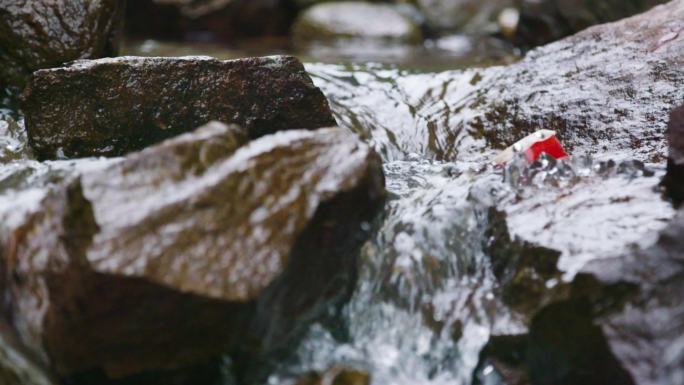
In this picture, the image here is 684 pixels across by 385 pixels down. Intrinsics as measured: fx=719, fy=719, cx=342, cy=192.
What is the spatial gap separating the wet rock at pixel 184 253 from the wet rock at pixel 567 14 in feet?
16.4

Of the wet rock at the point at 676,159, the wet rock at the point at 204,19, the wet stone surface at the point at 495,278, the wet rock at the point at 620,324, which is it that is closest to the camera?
the wet rock at the point at 620,324

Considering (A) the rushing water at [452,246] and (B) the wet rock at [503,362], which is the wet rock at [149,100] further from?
(B) the wet rock at [503,362]

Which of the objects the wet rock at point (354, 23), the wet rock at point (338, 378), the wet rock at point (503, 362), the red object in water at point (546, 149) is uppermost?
the red object in water at point (546, 149)

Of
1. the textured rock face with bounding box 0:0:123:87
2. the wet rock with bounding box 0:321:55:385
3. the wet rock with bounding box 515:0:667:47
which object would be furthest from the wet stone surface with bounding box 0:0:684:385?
the wet rock with bounding box 515:0:667:47

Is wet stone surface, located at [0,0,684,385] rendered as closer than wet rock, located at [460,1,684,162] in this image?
Yes

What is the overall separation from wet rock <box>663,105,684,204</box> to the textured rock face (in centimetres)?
284

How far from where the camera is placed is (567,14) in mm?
6672

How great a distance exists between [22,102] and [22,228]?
1.29 metres

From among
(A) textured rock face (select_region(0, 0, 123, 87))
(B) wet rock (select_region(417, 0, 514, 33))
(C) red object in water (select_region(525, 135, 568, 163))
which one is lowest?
(B) wet rock (select_region(417, 0, 514, 33))

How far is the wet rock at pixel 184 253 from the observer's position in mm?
1901

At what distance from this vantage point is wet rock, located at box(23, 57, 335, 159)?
3.12 metres

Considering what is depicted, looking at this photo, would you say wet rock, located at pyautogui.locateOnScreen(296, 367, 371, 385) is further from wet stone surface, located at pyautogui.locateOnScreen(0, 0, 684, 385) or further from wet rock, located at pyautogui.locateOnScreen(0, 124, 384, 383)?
wet rock, located at pyautogui.locateOnScreen(0, 124, 384, 383)

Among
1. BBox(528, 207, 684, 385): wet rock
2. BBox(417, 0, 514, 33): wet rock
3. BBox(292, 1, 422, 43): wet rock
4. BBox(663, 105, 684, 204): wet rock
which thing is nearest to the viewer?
BBox(528, 207, 684, 385): wet rock

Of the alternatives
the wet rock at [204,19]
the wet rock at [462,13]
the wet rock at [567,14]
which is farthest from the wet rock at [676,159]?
the wet rock at [204,19]
